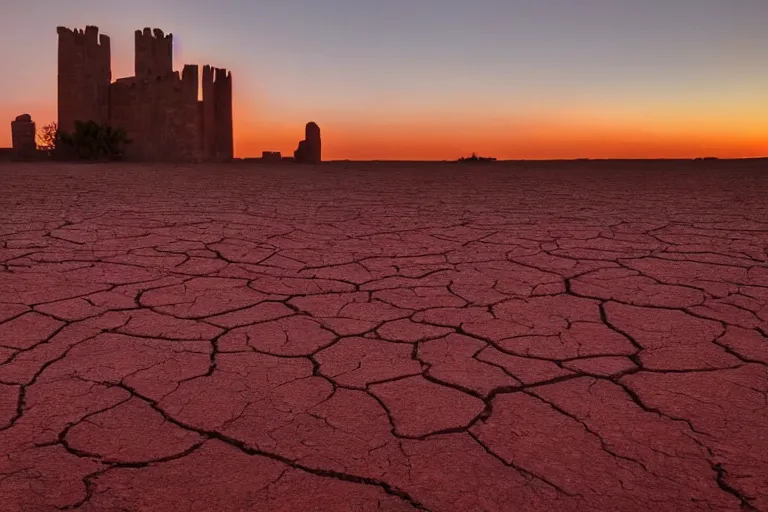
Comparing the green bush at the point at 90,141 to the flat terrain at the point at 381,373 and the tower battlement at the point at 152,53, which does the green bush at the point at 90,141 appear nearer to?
the tower battlement at the point at 152,53

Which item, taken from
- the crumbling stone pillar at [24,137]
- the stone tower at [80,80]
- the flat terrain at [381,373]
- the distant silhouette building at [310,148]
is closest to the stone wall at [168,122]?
the stone tower at [80,80]

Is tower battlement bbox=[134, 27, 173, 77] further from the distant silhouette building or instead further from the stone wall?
the distant silhouette building

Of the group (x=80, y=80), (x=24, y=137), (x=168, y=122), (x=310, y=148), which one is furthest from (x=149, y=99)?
(x=310, y=148)

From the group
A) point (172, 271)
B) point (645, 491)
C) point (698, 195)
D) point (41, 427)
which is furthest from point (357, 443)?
point (698, 195)

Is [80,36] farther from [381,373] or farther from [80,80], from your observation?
[381,373]

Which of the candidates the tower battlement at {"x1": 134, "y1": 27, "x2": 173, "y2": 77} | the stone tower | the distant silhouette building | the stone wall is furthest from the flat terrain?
the tower battlement at {"x1": 134, "y1": 27, "x2": 173, "y2": 77}

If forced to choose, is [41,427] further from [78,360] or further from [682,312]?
[682,312]

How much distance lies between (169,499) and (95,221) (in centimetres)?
334

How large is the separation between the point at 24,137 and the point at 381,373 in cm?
1582

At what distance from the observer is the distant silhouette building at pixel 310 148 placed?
16234 millimetres

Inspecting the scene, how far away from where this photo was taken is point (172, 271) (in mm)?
2678

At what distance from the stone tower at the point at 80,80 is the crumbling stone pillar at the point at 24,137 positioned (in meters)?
4.23

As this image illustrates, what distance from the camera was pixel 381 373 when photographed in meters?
1.59

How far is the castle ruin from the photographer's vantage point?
17531 mm
